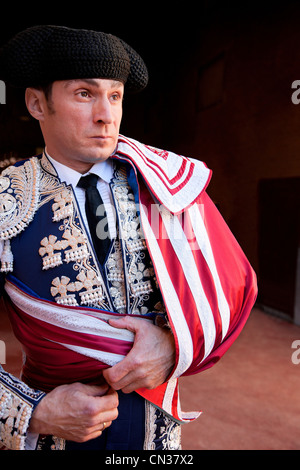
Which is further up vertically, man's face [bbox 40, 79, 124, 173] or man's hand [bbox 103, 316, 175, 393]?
man's face [bbox 40, 79, 124, 173]

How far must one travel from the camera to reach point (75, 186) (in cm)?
89

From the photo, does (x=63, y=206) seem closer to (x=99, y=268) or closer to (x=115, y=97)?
(x=99, y=268)

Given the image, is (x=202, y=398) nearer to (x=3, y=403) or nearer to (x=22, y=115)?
(x=3, y=403)

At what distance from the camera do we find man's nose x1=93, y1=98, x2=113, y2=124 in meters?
0.79

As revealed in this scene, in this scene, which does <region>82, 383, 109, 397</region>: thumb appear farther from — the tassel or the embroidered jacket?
the tassel

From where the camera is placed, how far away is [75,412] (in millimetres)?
763

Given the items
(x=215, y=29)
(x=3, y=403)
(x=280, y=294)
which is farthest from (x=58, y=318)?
(x=215, y=29)

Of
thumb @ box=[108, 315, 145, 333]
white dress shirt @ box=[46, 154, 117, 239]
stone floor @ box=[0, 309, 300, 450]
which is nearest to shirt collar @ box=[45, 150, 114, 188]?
white dress shirt @ box=[46, 154, 117, 239]

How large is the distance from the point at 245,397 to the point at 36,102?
2.65 meters

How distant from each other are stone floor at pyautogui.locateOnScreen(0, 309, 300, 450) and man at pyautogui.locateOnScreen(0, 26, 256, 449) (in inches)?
65.4

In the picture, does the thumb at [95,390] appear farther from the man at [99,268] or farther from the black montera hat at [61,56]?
the black montera hat at [61,56]

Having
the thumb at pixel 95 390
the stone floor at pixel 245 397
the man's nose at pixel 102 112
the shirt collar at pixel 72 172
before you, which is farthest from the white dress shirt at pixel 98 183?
the stone floor at pixel 245 397

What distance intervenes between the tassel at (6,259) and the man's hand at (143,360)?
24 cm

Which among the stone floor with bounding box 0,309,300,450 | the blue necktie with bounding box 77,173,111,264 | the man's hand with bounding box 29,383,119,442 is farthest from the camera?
the stone floor with bounding box 0,309,300,450
